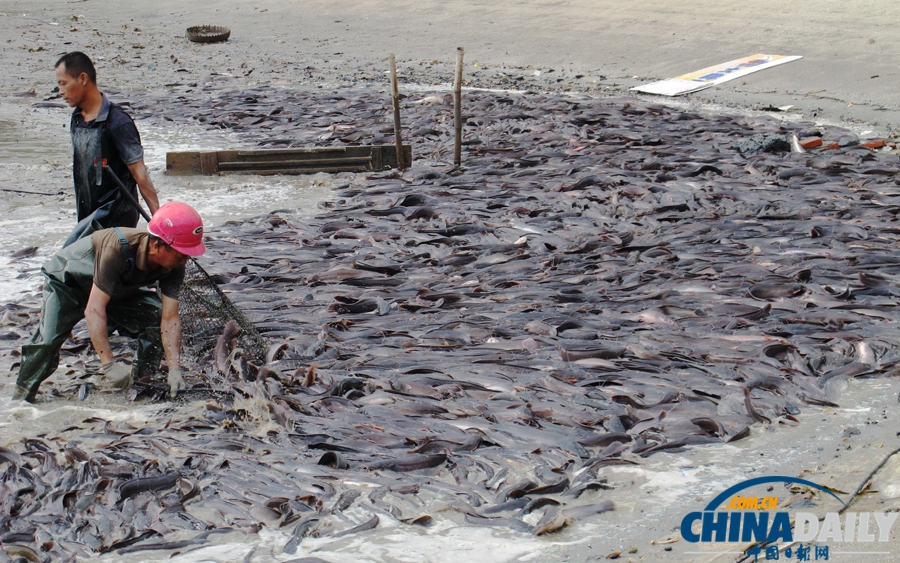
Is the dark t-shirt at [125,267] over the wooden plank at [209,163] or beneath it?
over

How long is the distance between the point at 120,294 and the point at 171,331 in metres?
0.50

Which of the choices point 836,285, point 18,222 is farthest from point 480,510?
point 18,222

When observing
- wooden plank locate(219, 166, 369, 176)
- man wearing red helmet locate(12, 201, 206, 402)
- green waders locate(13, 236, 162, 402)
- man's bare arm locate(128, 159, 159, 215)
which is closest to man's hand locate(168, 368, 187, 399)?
man wearing red helmet locate(12, 201, 206, 402)

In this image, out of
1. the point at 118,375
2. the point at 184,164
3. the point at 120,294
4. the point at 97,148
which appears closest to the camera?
the point at 118,375

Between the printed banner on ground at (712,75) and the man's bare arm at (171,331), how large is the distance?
32.8 feet

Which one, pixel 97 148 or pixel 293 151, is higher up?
pixel 97 148

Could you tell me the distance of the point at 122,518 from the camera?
359cm

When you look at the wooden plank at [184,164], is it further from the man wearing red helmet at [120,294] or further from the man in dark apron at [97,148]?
the man wearing red helmet at [120,294]

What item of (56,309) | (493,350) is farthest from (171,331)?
(493,350)

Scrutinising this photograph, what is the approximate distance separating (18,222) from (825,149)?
25.8 ft

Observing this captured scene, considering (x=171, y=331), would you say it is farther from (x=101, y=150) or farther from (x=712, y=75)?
(x=712, y=75)

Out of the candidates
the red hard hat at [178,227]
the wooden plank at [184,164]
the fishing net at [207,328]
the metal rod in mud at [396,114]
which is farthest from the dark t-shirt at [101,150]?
the metal rod in mud at [396,114]

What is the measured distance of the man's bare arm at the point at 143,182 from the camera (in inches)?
206

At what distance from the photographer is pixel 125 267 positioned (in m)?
4.38
